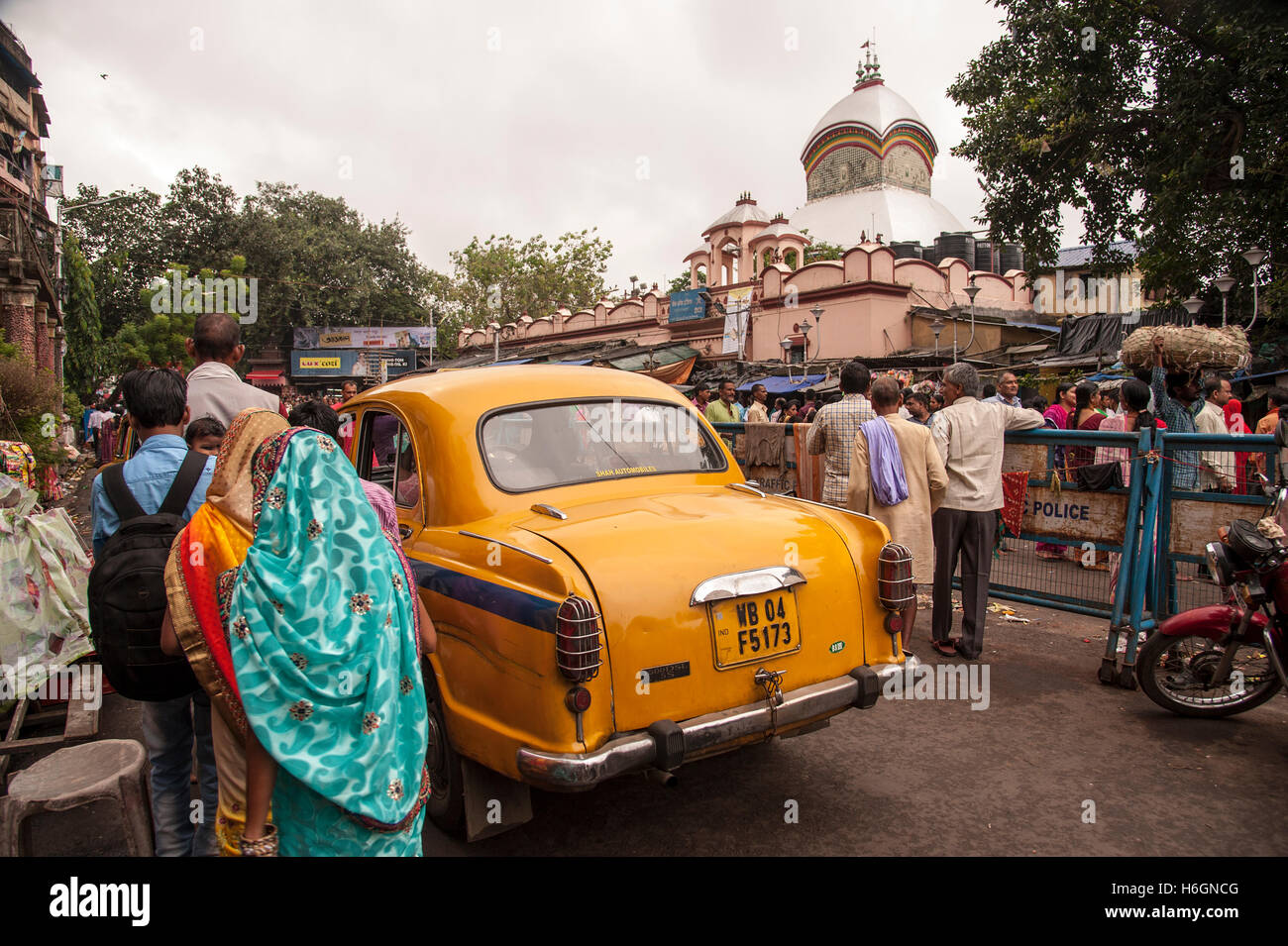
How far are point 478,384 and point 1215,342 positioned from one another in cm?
487

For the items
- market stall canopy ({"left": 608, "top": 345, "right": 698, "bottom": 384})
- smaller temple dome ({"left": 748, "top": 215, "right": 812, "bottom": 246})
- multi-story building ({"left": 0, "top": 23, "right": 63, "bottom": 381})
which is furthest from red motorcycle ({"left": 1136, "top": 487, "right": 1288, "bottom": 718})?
smaller temple dome ({"left": 748, "top": 215, "right": 812, "bottom": 246})

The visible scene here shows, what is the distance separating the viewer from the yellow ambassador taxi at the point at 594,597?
9.23ft

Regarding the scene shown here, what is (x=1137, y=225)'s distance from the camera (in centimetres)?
1452

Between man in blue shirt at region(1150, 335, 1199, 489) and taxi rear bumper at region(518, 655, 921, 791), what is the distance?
3022 millimetres

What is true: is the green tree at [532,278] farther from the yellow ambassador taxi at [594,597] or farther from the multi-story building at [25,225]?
the yellow ambassador taxi at [594,597]

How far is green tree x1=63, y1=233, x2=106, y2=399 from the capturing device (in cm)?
2933

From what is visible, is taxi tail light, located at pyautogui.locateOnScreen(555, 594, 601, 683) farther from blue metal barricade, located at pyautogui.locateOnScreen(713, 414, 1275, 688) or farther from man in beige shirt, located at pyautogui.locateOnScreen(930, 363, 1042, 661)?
blue metal barricade, located at pyautogui.locateOnScreen(713, 414, 1275, 688)

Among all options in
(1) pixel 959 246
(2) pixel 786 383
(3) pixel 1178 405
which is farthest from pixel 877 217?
(3) pixel 1178 405

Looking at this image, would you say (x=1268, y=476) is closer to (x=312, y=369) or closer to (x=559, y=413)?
(x=559, y=413)

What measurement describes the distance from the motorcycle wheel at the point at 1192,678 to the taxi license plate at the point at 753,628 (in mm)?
2605

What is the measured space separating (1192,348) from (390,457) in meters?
5.27

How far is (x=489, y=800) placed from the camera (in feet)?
10.3

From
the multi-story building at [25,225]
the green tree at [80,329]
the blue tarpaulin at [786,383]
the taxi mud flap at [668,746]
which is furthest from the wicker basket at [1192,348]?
the green tree at [80,329]

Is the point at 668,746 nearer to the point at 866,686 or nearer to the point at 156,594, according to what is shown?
the point at 866,686
